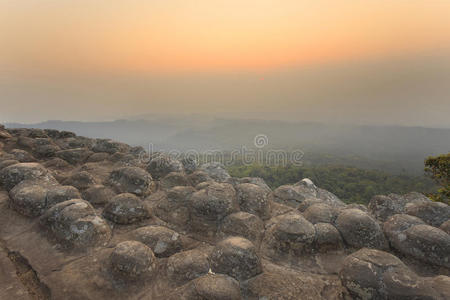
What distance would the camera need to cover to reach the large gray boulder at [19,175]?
5243mm

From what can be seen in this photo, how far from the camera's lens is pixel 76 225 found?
395 centimetres

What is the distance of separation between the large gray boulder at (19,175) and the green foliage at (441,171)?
2092cm

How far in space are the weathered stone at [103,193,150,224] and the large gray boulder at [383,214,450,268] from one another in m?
4.58

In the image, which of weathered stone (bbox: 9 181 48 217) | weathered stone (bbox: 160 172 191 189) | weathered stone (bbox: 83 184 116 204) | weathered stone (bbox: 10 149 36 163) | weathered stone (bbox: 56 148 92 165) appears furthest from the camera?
weathered stone (bbox: 56 148 92 165)

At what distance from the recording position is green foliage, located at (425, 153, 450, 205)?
639 inches

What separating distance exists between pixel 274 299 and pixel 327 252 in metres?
1.47

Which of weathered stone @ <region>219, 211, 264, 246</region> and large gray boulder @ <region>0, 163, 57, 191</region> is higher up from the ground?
large gray boulder @ <region>0, 163, 57, 191</region>

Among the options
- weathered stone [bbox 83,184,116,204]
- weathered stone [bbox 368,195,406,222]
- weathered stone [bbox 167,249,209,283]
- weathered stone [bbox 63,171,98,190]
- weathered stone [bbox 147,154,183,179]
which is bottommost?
weathered stone [bbox 167,249,209,283]

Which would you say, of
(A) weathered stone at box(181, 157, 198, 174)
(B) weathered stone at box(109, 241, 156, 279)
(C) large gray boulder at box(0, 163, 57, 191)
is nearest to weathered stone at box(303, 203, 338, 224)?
(B) weathered stone at box(109, 241, 156, 279)

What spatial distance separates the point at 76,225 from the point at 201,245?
2.12m

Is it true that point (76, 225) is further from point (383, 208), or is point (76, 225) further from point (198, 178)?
point (383, 208)

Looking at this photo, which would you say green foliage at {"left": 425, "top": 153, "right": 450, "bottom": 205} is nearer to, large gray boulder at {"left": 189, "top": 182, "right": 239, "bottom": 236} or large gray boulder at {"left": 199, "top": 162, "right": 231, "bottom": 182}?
large gray boulder at {"left": 199, "top": 162, "right": 231, "bottom": 182}

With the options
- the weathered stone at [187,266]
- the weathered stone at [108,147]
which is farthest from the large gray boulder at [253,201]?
the weathered stone at [108,147]

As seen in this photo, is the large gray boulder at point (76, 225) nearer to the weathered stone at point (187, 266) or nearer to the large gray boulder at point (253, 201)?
the weathered stone at point (187, 266)
